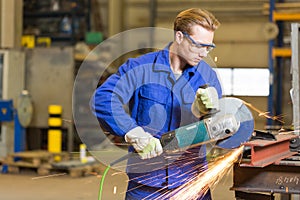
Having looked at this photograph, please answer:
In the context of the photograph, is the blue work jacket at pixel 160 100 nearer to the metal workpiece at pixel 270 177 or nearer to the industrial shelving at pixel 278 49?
the metal workpiece at pixel 270 177

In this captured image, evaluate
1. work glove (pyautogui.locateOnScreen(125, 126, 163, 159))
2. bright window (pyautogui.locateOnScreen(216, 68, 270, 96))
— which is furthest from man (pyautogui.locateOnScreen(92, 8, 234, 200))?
A: bright window (pyautogui.locateOnScreen(216, 68, 270, 96))

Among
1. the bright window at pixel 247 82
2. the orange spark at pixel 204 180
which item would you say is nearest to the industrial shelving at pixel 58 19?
the bright window at pixel 247 82

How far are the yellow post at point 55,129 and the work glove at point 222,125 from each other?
5.41m

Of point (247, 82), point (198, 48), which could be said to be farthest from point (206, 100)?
point (247, 82)

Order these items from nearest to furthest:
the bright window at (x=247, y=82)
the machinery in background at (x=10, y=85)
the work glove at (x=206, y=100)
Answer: the work glove at (x=206, y=100) < the machinery in background at (x=10, y=85) < the bright window at (x=247, y=82)

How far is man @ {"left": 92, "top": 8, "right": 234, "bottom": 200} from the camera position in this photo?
250 cm

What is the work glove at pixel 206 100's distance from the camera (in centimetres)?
229

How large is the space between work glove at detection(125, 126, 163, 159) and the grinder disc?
0.28 metres

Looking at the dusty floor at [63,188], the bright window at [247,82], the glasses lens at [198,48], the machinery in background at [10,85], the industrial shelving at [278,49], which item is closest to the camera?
the glasses lens at [198,48]

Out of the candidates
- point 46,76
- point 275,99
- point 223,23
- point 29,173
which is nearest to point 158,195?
point 29,173

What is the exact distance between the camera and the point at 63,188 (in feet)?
20.9

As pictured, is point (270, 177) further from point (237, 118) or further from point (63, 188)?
point (63, 188)

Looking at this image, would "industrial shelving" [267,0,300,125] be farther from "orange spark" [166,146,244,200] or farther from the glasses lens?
the glasses lens

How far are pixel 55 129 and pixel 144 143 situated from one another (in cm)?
543
